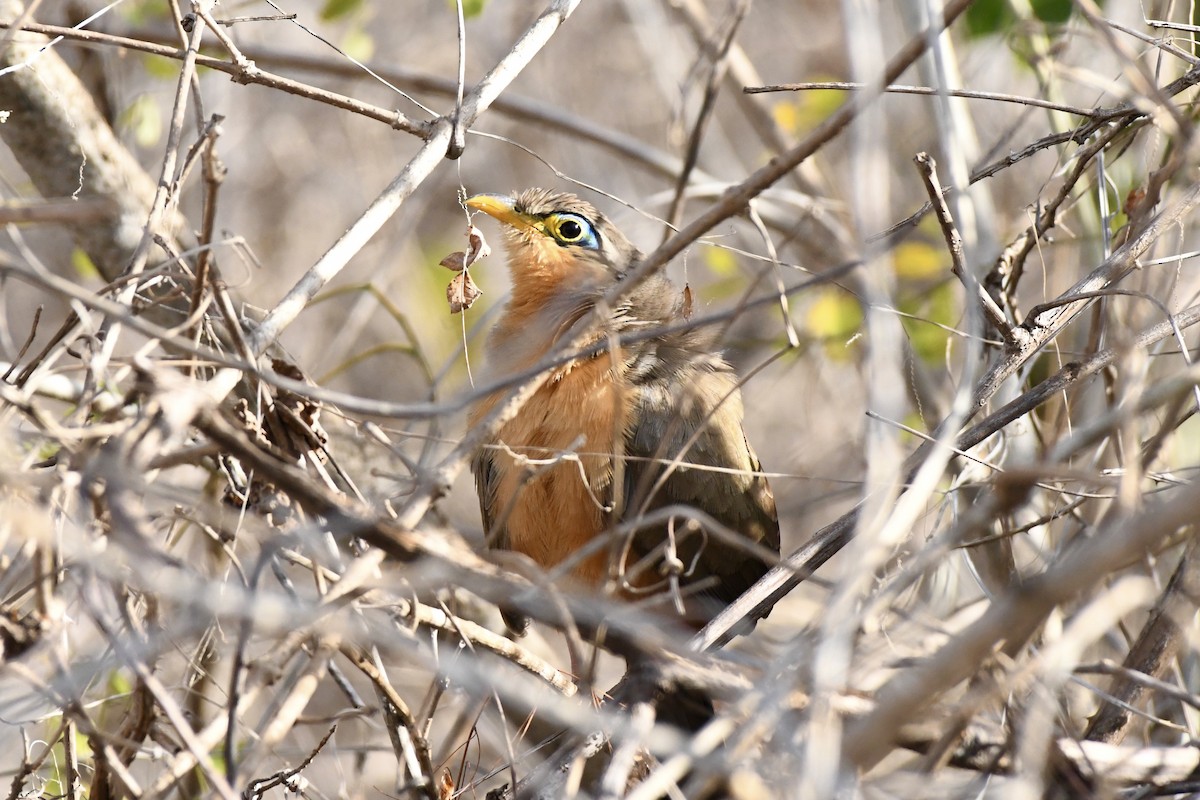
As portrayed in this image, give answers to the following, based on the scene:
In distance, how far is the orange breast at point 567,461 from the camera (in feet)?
14.2

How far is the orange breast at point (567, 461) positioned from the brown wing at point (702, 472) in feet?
0.49

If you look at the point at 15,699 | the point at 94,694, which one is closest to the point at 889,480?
the point at 15,699

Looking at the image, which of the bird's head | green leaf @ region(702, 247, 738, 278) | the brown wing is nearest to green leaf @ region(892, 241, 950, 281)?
green leaf @ region(702, 247, 738, 278)

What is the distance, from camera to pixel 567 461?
4.25 metres

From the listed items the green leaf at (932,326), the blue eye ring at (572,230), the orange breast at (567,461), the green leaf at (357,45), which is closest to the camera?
the orange breast at (567,461)

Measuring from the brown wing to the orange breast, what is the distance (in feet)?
0.49

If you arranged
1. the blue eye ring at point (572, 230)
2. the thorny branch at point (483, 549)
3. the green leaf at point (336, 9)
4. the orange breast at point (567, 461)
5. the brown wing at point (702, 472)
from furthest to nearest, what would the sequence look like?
the green leaf at point (336, 9), the blue eye ring at point (572, 230), the brown wing at point (702, 472), the orange breast at point (567, 461), the thorny branch at point (483, 549)

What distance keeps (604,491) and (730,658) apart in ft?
4.93

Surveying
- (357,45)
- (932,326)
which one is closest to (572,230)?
(357,45)

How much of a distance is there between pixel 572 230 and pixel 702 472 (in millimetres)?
A: 1597

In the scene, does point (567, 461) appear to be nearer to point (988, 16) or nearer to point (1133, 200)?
point (1133, 200)

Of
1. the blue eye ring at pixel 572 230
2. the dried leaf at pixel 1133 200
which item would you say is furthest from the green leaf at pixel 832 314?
the dried leaf at pixel 1133 200

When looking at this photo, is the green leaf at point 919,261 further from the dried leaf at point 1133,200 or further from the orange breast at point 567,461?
the orange breast at point 567,461

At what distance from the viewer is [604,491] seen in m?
4.29
